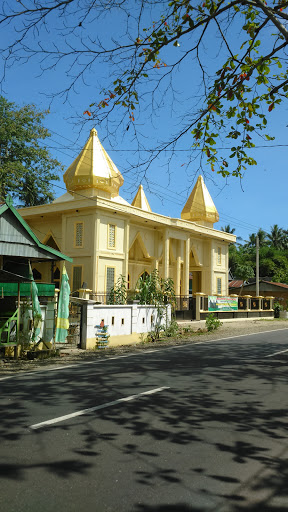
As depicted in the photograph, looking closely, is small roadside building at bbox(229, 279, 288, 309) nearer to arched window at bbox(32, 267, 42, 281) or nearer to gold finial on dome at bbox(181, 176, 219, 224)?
gold finial on dome at bbox(181, 176, 219, 224)

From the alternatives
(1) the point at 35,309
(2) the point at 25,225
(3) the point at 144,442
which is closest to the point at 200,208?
(2) the point at 25,225

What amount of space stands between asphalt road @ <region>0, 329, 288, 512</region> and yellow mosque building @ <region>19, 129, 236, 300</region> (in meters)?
14.6

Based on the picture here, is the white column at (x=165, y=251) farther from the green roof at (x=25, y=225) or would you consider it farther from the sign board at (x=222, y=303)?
the green roof at (x=25, y=225)

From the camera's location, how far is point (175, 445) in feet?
14.1

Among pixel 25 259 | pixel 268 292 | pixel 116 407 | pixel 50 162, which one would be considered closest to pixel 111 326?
pixel 25 259

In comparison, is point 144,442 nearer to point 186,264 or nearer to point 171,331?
point 171,331

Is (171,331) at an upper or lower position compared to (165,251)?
lower

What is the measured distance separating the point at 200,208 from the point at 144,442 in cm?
2938

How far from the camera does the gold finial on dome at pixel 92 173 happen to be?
23.9 m

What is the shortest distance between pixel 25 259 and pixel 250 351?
837cm

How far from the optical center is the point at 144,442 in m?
4.37

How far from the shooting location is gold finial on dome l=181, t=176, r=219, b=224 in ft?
108

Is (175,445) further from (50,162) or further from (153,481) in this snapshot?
(50,162)

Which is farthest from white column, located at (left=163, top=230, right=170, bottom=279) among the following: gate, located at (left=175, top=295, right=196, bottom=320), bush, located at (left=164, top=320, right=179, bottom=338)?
bush, located at (left=164, top=320, right=179, bottom=338)
